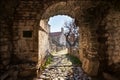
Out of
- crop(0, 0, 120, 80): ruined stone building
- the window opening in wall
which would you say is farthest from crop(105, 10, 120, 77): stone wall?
the window opening in wall

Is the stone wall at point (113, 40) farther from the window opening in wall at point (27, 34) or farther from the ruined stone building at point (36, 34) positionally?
the window opening in wall at point (27, 34)

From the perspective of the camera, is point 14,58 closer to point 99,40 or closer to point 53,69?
point 53,69

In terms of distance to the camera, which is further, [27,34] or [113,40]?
[113,40]

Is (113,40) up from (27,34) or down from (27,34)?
down

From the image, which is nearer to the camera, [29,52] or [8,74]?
[8,74]

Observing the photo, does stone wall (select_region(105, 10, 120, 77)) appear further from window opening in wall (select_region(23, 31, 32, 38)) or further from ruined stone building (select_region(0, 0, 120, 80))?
window opening in wall (select_region(23, 31, 32, 38))

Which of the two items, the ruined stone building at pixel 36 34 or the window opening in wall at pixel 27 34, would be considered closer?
the ruined stone building at pixel 36 34

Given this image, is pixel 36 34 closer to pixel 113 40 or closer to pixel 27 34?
pixel 27 34

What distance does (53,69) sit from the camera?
855 centimetres

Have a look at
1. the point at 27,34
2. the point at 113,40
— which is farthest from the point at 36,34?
the point at 113,40

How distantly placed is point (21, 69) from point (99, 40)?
124 inches

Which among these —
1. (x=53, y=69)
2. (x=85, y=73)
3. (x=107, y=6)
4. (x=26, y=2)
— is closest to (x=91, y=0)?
(x=107, y=6)

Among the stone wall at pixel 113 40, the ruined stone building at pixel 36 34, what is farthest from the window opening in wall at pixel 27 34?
the stone wall at pixel 113 40

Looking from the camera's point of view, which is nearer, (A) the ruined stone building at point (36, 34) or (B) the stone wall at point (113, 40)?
(A) the ruined stone building at point (36, 34)
